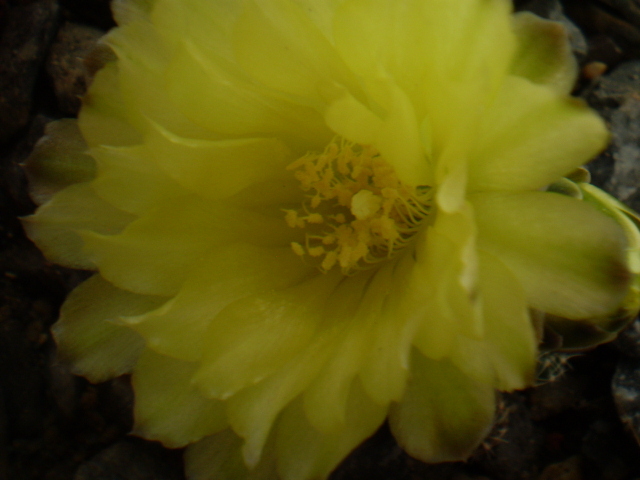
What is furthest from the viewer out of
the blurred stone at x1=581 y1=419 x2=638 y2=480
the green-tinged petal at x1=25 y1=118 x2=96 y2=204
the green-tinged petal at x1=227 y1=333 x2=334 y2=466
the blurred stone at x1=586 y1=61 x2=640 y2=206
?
the blurred stone at x1=586 y1=61 x2=640 y2=206

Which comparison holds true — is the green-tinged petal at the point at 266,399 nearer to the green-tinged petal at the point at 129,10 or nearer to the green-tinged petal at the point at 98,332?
the green-tinged petal at the point at 98,332

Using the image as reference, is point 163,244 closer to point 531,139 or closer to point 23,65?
point 531,139

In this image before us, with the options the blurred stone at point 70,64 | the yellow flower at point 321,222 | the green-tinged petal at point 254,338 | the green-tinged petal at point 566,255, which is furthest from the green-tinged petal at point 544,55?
the blurred stone at point 70,64

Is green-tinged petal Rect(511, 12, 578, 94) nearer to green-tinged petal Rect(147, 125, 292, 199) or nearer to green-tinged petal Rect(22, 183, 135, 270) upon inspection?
green-tinged petal Rect(147, 125, 292, 199)

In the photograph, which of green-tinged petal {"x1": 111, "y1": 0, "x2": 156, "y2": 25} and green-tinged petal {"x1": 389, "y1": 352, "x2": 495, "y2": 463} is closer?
green-tinged petal {"x1": 389, "y1": 352, "x2": 495, "y2": 463}

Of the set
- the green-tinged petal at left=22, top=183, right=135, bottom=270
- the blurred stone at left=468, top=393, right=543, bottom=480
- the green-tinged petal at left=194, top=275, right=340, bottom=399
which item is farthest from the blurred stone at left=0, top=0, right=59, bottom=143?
the blurred stone at left=468, top=393, right=543, bottom=480

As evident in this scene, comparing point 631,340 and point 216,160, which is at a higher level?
point 216,160

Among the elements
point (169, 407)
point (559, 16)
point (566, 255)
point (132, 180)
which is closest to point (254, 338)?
point (169, 407)
